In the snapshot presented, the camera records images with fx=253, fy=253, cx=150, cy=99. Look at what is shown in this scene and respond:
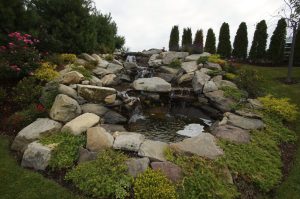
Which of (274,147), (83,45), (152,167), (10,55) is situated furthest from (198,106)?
(10,55)

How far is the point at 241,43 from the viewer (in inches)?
842

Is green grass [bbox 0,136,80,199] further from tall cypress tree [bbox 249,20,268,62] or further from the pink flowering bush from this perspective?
tall cypress tree [bbox 249,20,268,62]

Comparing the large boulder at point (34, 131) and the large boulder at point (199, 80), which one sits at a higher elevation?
the large boulder at point (199, 80)

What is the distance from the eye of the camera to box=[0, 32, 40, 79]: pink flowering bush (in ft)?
31.3

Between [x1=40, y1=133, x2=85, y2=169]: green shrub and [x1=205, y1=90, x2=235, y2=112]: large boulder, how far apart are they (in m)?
5.91

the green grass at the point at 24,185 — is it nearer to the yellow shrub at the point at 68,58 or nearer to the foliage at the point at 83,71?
the foliage at the point at 83,71

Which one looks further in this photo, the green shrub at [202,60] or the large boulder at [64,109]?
the green shrub at [202,60]

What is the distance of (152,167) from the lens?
6129 mm

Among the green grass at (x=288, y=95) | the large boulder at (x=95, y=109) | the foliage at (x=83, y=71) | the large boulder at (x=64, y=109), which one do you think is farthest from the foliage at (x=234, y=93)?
the large boulder at (x=64, y=109)

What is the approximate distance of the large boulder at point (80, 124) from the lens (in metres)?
7.38

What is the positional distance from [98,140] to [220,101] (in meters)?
5.87

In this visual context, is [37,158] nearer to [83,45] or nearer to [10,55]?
[10,55]

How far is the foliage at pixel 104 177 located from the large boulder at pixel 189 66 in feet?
26.8

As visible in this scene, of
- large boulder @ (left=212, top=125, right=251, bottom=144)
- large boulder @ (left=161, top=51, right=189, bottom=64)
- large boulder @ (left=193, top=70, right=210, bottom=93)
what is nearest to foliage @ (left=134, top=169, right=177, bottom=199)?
large boulder @ (left=212, top=125, right=251, bottom=144)
